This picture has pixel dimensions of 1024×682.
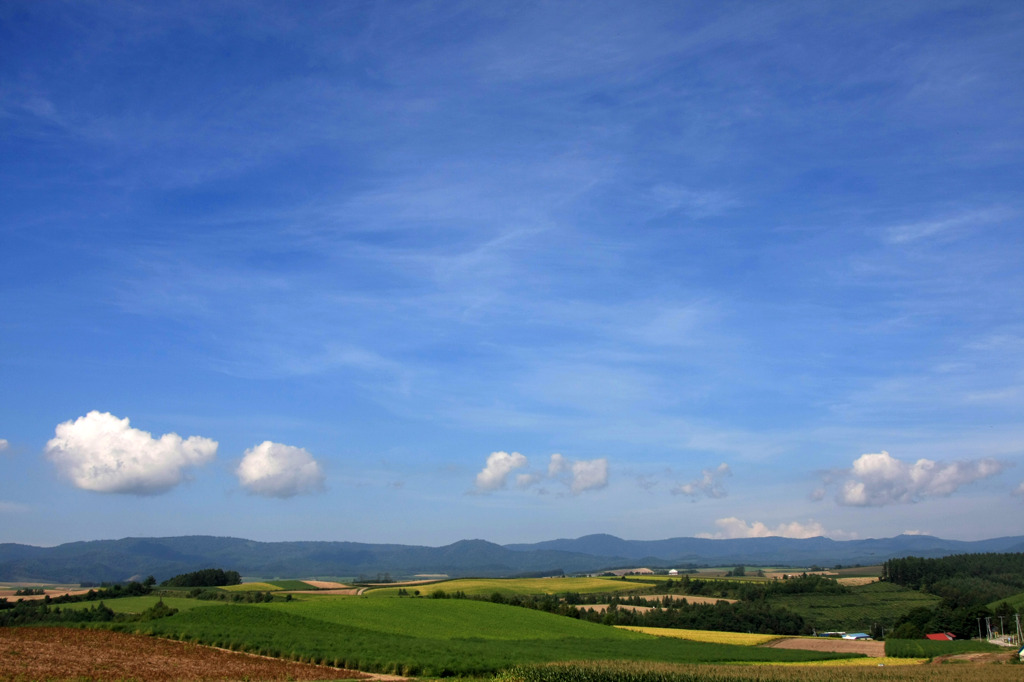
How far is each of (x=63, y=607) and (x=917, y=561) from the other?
181404 mm

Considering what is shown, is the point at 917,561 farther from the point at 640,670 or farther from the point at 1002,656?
the point at 640,670

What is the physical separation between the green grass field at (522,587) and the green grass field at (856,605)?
34257 mm

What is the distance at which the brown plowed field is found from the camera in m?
34.1

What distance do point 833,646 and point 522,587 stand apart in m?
78.9

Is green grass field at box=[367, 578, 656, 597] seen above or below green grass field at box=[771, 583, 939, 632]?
above

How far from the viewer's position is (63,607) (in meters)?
74.3

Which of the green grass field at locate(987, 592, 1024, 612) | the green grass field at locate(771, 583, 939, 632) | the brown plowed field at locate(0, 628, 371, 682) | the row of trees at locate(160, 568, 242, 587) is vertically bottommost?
the green grass field at locate(771, 583, 939, 632)

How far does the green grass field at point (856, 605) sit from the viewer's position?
409ft

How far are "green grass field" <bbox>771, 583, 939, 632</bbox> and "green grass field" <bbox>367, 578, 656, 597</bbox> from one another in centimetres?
3426

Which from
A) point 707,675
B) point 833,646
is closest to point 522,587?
point 833,646

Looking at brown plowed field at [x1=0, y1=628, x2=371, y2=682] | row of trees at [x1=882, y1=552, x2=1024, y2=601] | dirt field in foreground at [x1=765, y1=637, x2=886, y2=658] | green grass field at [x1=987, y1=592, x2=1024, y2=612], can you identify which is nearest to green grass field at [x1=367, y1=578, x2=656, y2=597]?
dirt field in foreground at [x1=765, y1=637, x2=886, y2=658]

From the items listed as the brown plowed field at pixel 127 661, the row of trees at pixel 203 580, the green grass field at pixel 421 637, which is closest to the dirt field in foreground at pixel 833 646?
the green grass field at pixel 421 637

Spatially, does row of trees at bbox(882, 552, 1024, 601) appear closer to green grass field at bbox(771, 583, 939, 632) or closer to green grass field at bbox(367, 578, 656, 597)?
green grass field at bbox(771, 583, 939, 632)

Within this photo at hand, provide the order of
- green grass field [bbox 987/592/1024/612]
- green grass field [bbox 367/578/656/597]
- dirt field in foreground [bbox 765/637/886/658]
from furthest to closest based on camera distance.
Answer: green grass field [bbox 367/578/656/597]
green grass field [bbox 987/592/1024/612]
dirt field in foreground [bbox 765/637/886/658]
